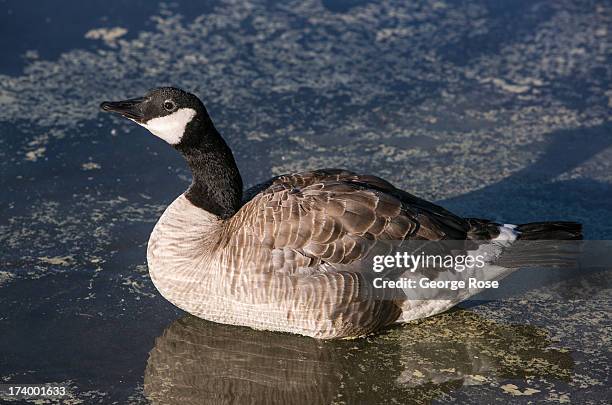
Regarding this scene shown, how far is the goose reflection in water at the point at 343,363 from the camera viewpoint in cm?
433

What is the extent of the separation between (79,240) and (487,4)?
5314 mm

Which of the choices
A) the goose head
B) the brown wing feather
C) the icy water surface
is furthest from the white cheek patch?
the icy water surface

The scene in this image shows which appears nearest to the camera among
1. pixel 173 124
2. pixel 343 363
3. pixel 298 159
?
pixel 343 363

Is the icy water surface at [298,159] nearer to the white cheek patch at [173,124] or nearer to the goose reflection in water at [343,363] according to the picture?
the goose reflection in water at [343,363]

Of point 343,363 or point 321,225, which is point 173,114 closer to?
point 321,225

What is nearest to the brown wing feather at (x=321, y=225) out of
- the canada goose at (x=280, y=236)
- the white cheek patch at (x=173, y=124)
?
the canada goose at (x=280, y=236)

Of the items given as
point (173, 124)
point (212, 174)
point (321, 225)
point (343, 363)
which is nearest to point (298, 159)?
point (212, 174)

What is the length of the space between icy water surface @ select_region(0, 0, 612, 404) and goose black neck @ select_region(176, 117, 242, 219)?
2.13 feet

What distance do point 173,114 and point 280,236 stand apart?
2.94ft

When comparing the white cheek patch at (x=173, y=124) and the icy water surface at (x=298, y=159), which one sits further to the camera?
the white cheek patch at (x=173, y=124)

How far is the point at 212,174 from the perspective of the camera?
493 cm

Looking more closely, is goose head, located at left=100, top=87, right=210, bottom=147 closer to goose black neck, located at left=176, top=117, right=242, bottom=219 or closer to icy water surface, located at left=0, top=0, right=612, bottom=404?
goose black neck, located at left=176, top=117, right=242, bottom=219

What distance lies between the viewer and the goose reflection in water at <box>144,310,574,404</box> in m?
4.33

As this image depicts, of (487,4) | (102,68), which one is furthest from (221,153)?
(487,4)
